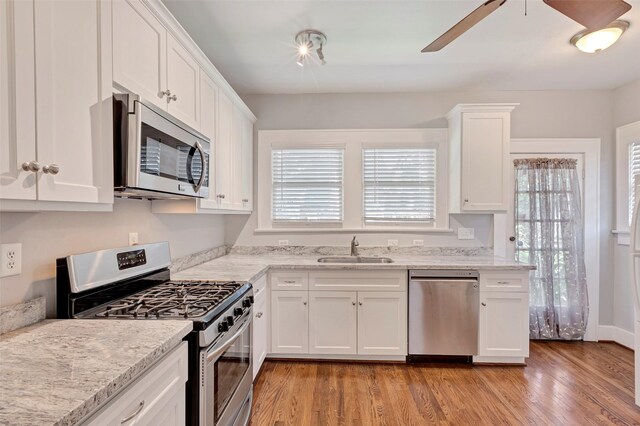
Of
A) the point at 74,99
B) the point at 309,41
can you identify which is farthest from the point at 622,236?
the point at 74,99

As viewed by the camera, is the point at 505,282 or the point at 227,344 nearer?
the point at 227,344

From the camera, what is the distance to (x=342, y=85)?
3303 mm

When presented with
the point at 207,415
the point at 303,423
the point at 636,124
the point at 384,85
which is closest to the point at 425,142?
the point at 384,85

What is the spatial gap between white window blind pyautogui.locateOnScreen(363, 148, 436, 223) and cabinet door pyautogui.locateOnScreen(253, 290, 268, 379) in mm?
1460

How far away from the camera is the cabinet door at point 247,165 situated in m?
3.19

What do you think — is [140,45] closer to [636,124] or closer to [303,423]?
[303,423]

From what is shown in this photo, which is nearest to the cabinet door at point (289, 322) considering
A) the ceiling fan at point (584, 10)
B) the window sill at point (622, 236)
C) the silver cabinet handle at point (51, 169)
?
the silver cabinet handle at point (51, 169)

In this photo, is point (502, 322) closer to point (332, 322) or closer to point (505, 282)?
point (505, 282)

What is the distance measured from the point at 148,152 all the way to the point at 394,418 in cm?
220

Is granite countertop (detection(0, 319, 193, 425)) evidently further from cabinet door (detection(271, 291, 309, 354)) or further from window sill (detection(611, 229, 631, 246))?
window sill (detection(611, 229, 631, 246))

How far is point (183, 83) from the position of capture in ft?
6.34

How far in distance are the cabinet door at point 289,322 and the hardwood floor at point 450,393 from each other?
18 cm

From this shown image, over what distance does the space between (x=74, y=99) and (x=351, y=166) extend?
270cm

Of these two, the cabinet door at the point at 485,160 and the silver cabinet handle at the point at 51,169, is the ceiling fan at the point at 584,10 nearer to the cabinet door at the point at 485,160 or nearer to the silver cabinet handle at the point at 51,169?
the cabinet door at the point at 485,160
